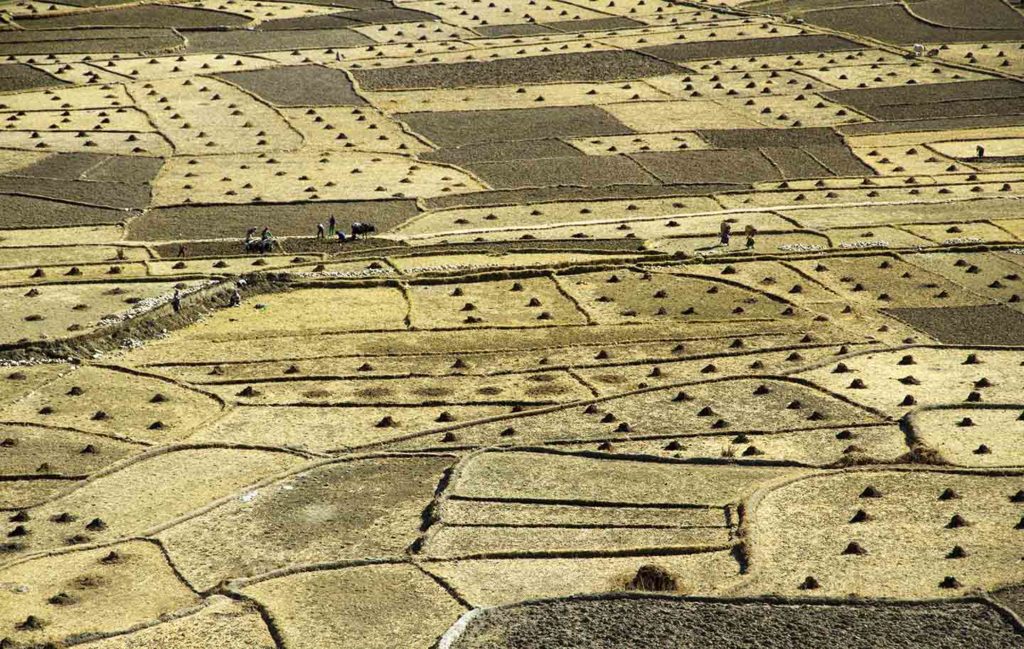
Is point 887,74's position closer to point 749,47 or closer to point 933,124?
point 749,47

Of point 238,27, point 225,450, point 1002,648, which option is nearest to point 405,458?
point 225,450

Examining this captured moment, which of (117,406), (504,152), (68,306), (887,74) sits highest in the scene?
(117,406)

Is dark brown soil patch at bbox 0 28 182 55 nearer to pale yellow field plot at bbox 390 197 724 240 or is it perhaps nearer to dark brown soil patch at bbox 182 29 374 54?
dark brown soil patch at bbox 182 29 374 54

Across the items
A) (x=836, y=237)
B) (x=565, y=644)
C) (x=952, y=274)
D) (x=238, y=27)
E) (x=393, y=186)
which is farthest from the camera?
(x=238, y=27)

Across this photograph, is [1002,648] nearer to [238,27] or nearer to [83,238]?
[83,238]

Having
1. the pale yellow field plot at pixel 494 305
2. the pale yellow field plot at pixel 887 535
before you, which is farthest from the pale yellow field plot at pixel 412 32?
the pale yellow field plot at pixel 887 535

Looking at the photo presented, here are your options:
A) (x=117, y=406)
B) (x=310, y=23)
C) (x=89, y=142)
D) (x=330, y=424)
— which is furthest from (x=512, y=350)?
(x=310, y=23)
